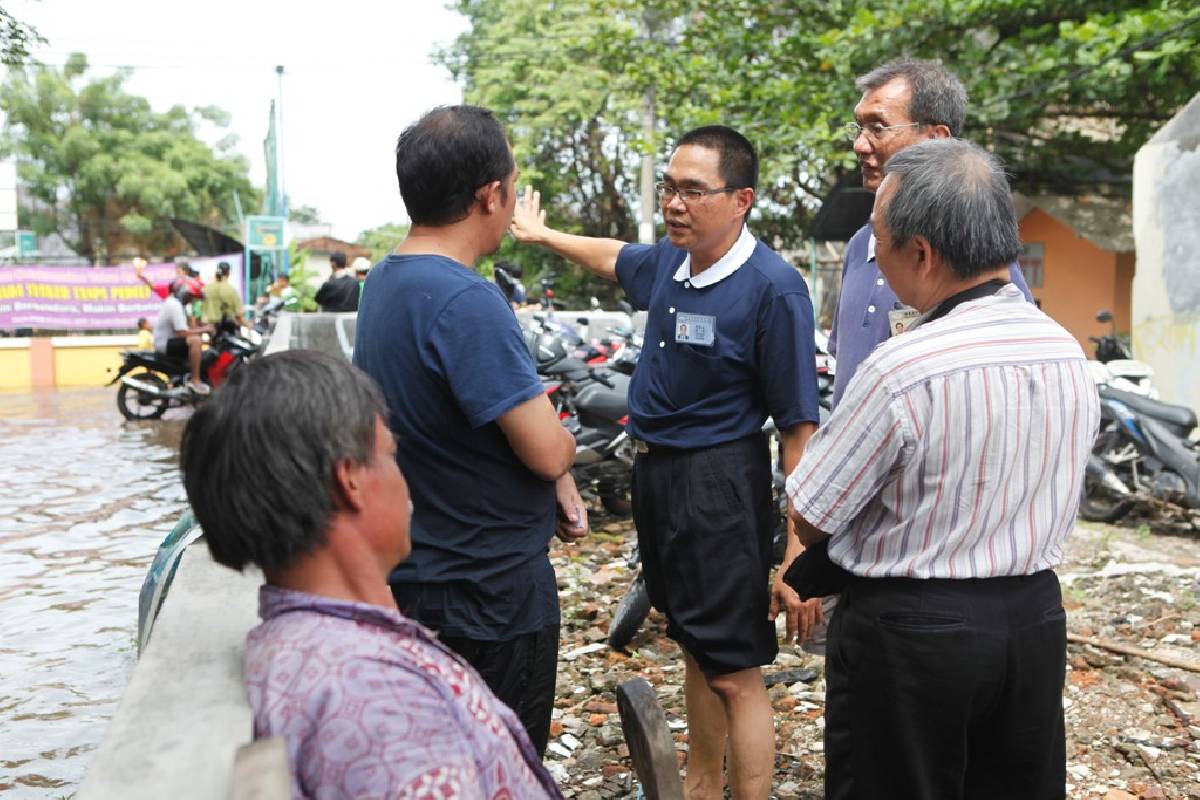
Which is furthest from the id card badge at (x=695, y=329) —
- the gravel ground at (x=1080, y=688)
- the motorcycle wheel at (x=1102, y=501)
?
the motorcycle wheel at (x=1102, y=501)

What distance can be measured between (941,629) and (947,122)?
5.36 feet

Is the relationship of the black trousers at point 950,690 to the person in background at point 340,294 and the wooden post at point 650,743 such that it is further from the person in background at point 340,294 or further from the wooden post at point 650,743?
the person in background at point 340,294

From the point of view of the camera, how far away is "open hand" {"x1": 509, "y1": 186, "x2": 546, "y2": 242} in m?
3.18

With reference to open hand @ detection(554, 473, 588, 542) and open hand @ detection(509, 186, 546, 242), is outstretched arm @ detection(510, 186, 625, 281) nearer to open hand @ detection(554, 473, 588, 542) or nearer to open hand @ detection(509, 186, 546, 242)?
open hand @ detection(509, 186, 546, 242)

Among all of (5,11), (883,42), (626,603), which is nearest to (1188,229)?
(883,42)

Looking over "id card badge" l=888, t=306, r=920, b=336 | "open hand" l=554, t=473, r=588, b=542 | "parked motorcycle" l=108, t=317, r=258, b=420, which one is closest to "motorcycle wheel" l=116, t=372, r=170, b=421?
"parked motorcycle" l=108, t=317, r=258, b=420

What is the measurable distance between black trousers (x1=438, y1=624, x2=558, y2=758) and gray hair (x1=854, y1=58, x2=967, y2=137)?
176 centimetres

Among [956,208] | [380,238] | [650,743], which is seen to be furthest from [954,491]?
[380,238]

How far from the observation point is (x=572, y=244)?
135 inches

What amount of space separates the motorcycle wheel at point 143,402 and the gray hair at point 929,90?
12334 mm

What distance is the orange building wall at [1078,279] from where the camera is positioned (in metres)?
15.8

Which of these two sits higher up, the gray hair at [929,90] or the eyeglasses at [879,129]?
the gray hair at [929,90]

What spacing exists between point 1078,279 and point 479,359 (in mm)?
16342

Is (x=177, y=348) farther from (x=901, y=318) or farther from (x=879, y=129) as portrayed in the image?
(x=901, y=318)
